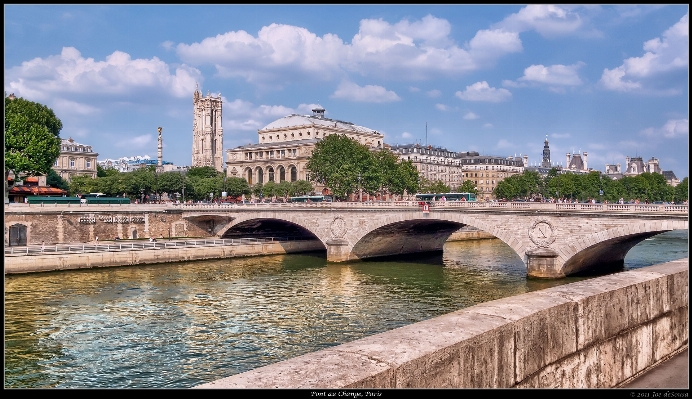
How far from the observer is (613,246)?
4612 cm

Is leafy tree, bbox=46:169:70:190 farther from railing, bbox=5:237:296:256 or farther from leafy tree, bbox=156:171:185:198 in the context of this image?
railing, bbox=5:237:296:256

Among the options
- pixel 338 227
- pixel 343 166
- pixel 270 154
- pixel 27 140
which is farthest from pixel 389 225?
pixel 270 154

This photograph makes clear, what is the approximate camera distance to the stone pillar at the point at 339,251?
56.7 metres

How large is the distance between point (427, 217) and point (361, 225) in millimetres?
Result: 7359

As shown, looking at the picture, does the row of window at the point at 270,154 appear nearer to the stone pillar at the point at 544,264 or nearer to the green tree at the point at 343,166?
the green tree at the point at 343,166

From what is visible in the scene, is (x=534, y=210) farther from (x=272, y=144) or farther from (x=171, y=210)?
(x=272, y=144)

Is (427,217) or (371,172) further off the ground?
(371,172)

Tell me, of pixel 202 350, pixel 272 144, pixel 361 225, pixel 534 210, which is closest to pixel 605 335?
pixel 202 350

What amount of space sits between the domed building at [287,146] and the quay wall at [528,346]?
123m


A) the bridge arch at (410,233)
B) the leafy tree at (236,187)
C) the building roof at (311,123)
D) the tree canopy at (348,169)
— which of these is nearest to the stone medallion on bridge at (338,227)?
the bridge arch at (410,233)

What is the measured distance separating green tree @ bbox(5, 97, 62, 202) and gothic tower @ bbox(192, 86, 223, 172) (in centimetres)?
10565

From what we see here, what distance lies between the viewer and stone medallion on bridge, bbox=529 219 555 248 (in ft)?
145

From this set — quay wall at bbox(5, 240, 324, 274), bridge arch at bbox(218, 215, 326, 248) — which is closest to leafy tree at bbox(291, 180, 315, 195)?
bridge arch at bbox(218, 215, 326, 248)
